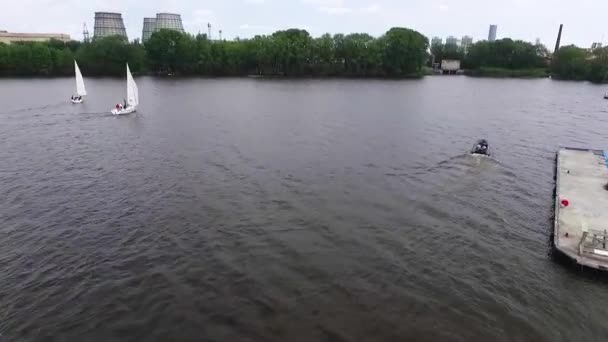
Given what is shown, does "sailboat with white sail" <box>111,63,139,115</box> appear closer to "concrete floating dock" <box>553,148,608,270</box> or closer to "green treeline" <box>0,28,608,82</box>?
"concrete floating dock" <box>553,148,608,270</box>

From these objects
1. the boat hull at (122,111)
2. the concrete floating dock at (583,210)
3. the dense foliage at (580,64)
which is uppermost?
the dense foliage at (580,64)

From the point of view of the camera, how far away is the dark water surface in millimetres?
20578

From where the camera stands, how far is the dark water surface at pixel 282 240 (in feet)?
67.5

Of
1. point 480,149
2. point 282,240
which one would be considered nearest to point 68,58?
point 480,149

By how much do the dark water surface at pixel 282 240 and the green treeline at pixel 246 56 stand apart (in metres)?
124

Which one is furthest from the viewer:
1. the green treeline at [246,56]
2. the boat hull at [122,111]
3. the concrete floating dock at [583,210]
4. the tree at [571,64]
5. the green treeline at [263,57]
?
the tree at [571,64]

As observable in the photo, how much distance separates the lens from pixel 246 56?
181 meters

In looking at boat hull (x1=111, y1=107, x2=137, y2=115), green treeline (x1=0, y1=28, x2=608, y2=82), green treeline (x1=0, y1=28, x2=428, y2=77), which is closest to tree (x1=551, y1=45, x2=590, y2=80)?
green treeline (x1=0, y1=28, x2=608, y2=82)

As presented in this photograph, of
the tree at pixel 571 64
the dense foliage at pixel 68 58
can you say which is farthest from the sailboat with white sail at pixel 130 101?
the tree at pixel 571 64

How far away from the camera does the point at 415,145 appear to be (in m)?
55.3

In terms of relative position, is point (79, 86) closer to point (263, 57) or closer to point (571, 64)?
point (263, 57)

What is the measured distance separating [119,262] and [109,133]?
41946 millimetres

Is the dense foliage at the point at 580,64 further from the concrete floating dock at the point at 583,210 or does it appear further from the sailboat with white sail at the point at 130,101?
the sailboat with white sail at the point at 130,101

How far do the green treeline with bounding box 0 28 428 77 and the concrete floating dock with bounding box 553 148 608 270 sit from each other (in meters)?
144
